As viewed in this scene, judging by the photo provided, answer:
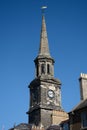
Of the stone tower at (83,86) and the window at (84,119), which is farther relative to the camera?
the stone tower at (83,86)

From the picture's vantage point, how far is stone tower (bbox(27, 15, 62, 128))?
60.0 metres

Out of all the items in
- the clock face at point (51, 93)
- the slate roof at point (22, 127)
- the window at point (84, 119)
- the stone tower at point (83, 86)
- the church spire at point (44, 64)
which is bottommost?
the window at point (84, 119)

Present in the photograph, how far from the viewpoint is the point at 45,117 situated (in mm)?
59688

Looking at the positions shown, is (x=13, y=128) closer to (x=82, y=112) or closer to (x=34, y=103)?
(x=34, y=103)

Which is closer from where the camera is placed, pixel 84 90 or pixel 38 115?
pixel 84 90

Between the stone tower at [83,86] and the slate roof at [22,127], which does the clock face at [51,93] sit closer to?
the slate roof at [22,127]

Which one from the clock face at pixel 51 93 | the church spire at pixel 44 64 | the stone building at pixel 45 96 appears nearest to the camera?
the stone building at pixel 45 96

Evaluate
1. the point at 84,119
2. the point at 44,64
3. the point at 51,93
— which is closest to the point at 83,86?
the point at 84,119

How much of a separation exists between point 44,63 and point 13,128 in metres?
16.8

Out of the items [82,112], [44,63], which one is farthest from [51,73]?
[82,112]

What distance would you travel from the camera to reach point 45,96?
6197 centimetres

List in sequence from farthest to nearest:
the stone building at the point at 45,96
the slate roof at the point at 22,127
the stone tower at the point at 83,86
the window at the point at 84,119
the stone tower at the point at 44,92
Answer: the stone tower at the point at 44,92, the stone building at the point at 45,96, the slate roof at the point at 22,127, the stone tower at the point at 83,86, the window at the point at 84,119

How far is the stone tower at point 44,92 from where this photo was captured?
60031mm

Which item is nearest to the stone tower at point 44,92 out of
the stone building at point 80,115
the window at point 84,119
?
the stone building at point 80,115
